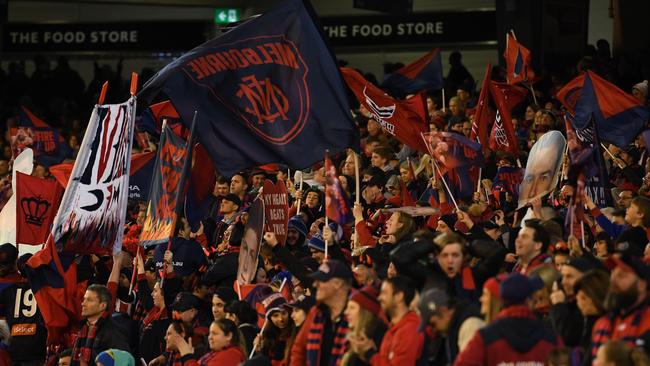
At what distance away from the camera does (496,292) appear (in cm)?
895

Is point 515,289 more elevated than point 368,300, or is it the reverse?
point 515,289

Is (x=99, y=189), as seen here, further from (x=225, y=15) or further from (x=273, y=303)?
(x=225, y=15)

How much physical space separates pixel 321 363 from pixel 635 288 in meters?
2.38

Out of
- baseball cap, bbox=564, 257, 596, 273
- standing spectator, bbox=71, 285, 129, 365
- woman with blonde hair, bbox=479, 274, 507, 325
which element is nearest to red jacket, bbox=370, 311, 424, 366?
woman with blonde hair, bbox=479, 274, 507, 325

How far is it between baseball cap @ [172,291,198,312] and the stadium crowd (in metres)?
0.01

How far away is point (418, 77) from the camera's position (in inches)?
764

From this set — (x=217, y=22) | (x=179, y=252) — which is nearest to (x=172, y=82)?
(x=179, y=252)

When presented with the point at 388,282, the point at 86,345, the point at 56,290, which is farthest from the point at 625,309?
the point at 56,290

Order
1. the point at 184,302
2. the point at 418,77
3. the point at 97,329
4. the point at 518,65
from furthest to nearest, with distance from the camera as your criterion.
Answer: the point at 418,77 → the point at 518,65 → the point at 97,329 → the point at 184,302

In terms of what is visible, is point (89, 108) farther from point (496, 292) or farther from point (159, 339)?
Result: point (496, 292)

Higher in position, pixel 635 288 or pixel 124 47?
pixel 124 47

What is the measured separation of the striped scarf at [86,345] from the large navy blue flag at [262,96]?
1631 mm

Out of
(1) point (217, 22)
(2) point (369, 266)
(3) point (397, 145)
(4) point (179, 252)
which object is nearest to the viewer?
(2) point (369, 266)

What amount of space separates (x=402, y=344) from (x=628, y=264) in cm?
141
